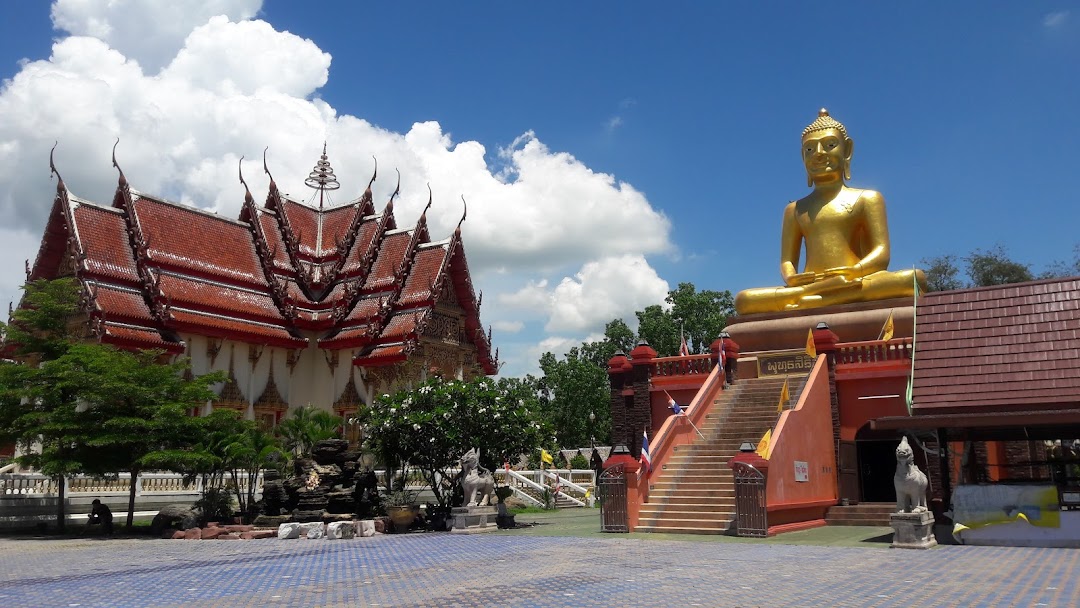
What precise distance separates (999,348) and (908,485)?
2.95 metres

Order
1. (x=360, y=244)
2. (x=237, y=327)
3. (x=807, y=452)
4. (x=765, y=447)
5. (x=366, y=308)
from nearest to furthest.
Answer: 1. (x=765, y=447)
2. (x=807, y=452)
3. (x=237, y=327)
4. (x=366, y=308)
5. (x=360, y=244)

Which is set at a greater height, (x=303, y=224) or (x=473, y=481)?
(x=303, y=224)

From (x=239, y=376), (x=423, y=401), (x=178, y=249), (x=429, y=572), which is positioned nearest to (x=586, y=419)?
(x=239, y=376)

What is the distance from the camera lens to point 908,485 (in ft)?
39.9

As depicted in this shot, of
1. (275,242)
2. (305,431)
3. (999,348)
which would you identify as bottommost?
(305,431)

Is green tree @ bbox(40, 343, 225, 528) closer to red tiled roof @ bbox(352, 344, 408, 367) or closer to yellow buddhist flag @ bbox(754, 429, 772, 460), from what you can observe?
yellow buddhist flag @ bbox(754, 429, 772, 460)

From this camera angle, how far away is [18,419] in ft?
57.4

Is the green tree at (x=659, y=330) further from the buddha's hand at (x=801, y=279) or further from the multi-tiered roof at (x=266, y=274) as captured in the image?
the buddha's hand at (x=801, y=279)

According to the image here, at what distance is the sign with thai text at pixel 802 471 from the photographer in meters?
14.9

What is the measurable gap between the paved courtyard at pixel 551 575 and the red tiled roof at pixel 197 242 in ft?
58.4

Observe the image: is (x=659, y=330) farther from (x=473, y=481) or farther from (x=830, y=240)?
(x=473, y=481)

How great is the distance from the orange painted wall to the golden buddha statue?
13.8 ft

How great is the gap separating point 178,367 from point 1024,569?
16.9 m

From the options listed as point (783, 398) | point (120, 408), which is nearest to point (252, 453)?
point (120, 408)
